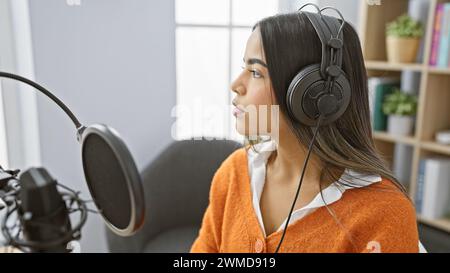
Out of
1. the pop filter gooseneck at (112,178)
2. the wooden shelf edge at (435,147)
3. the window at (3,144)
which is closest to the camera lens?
the pop filter gooseneck at (112,178)

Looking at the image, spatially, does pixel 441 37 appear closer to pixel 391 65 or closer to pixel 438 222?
pixel 391 65

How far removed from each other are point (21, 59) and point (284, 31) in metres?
0.33

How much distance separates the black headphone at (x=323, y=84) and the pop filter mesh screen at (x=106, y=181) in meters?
0.32

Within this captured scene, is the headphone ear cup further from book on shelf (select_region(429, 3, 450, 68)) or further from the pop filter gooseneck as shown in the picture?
book on shelf (select_region(429, 3, 450, 68))

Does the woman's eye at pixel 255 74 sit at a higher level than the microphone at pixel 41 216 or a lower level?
higher

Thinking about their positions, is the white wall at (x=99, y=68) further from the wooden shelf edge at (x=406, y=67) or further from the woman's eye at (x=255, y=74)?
the wooden shelf edge at (x=406, y=67)

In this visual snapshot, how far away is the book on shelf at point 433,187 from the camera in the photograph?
4.75 feet

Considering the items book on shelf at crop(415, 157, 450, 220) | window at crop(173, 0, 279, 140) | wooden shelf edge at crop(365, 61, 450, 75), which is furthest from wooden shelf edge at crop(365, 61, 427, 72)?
window at crop(173, 0, 279, 140)

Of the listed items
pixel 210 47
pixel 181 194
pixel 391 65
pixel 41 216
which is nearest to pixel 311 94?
pixel 210 47

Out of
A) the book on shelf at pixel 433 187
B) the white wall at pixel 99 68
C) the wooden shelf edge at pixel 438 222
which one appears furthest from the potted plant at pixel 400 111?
the white wall at pixel 99 68

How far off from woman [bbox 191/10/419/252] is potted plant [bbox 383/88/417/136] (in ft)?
2.85
